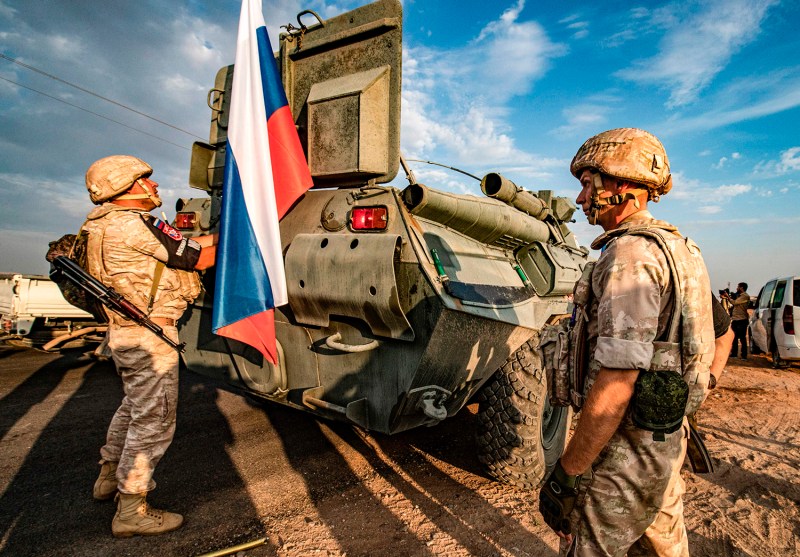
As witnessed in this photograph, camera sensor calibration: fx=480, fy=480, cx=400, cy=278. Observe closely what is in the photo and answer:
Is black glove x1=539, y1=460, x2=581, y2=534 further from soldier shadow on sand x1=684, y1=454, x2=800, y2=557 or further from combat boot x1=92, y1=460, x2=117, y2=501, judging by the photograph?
combat boot x1=92, y1=460, x2=117, y2=501

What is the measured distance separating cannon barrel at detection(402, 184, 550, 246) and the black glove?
1.58 m

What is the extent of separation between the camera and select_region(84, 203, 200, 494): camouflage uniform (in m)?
2.47

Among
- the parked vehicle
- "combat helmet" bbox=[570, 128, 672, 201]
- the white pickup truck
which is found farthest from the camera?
the parked vehicle

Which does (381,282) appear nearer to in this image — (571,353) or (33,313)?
(571,353)

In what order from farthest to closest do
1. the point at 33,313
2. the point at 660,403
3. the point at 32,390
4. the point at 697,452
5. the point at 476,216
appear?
the point at 33,313 → the point at 32,390 → the point at 476,216 → the point at 697,452 → the point at 660,403

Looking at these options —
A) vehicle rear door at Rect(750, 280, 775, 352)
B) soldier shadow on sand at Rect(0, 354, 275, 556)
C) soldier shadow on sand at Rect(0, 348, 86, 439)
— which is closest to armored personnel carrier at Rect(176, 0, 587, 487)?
soldier shadow on sand at Rect(0, 354, 275, 556)

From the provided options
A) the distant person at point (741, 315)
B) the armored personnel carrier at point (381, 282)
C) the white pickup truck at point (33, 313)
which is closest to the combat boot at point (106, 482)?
the armored personnel carrier at point (381, 282)

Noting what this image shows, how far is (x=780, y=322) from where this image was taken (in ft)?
26.8

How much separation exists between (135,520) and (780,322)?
9.70 m

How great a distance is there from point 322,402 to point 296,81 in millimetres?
2277

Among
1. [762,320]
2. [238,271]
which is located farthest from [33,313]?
[762,320]

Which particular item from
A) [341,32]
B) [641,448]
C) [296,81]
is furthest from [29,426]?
[641,448]

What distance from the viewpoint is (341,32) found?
10.4 ft

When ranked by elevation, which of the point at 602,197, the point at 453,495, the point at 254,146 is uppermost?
the point at 254,146
